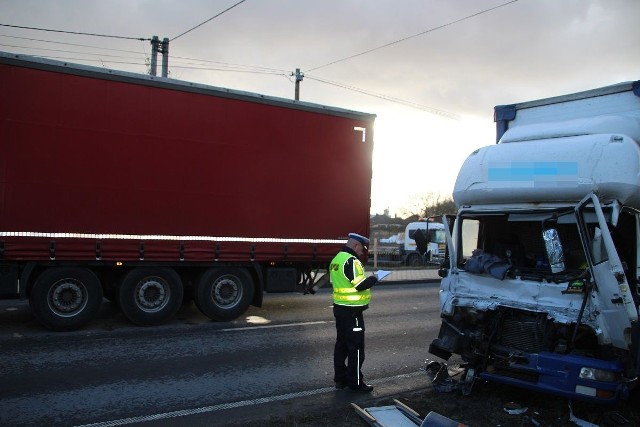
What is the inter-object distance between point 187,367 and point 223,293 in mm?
3199

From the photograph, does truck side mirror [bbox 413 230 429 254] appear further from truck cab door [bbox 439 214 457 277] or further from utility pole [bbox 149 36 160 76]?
utility pole [bbox 149 36 160 76]

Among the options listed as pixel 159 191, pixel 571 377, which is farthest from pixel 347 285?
pixel 159 191

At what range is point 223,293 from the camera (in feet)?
32.0

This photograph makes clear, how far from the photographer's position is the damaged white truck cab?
4.72m

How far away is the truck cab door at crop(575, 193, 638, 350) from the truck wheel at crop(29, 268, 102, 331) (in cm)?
715

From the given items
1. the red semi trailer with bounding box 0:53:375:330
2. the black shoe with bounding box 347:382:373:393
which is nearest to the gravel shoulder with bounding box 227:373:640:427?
the black shoe with bounding box 347:382:373:393

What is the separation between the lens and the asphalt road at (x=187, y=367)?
5.11m

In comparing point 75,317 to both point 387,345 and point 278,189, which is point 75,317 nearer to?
point 278,189

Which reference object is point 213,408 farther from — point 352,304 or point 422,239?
point 422,239

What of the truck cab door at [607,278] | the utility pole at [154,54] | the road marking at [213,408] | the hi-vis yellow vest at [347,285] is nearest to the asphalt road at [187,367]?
the road marking at [213,408]

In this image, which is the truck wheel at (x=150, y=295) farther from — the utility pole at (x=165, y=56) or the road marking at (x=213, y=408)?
the utility pole at (x=165, y=56)

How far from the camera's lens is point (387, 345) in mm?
8047

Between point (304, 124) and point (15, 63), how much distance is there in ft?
15.5

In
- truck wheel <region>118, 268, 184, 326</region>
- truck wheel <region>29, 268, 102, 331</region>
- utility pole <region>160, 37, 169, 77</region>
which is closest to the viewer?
truck wheel <region>29, 268, 102, 331</region>
